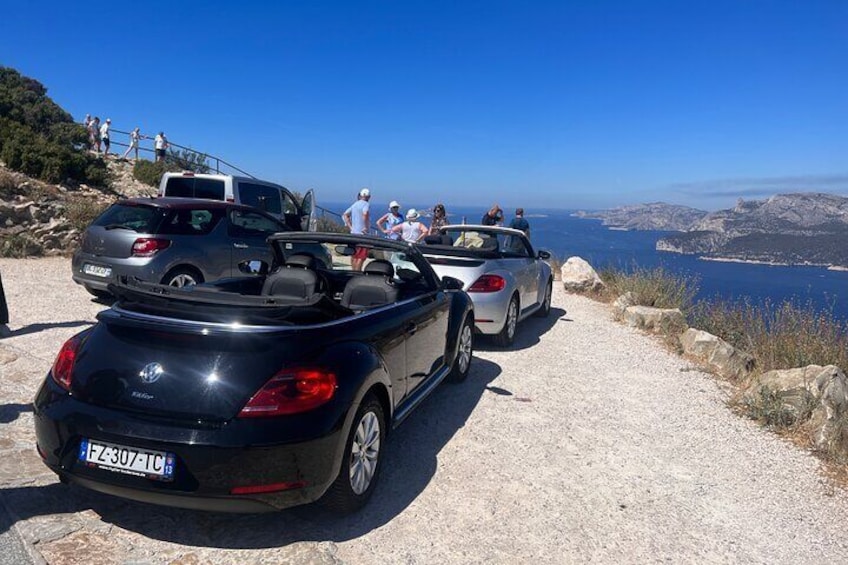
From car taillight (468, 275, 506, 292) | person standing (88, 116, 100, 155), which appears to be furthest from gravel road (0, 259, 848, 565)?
person standing (88, 116, 100, 155)

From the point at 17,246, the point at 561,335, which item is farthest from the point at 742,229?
the point at 17,246

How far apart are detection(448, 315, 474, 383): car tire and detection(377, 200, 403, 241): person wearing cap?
5.42 m

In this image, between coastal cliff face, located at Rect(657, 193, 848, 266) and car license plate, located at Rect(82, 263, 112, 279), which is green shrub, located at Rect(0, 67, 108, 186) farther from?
coastal cliff face, located at Rect(657, 193, 848, 266)

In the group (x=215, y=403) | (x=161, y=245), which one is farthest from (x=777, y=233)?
(x=215, y=403)

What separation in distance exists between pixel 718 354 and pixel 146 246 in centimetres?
754

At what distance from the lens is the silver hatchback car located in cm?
746

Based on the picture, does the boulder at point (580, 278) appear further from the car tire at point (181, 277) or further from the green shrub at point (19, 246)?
the green shrub at point (19, 246)

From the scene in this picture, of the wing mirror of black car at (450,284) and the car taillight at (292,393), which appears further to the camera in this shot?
the wing mirror of black car at (450,284)

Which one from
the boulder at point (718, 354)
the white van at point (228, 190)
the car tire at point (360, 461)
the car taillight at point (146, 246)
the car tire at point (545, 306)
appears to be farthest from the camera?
the white van at point (228, 190)

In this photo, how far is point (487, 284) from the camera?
698 centimetres

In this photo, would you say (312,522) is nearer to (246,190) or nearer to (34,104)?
(246,190)

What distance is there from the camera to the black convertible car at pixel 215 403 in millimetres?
2572

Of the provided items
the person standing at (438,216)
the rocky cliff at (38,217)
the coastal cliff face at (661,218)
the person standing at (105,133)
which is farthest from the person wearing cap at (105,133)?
the coastal cliff face at (661,218)

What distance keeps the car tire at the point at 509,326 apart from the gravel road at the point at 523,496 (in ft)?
3.38
